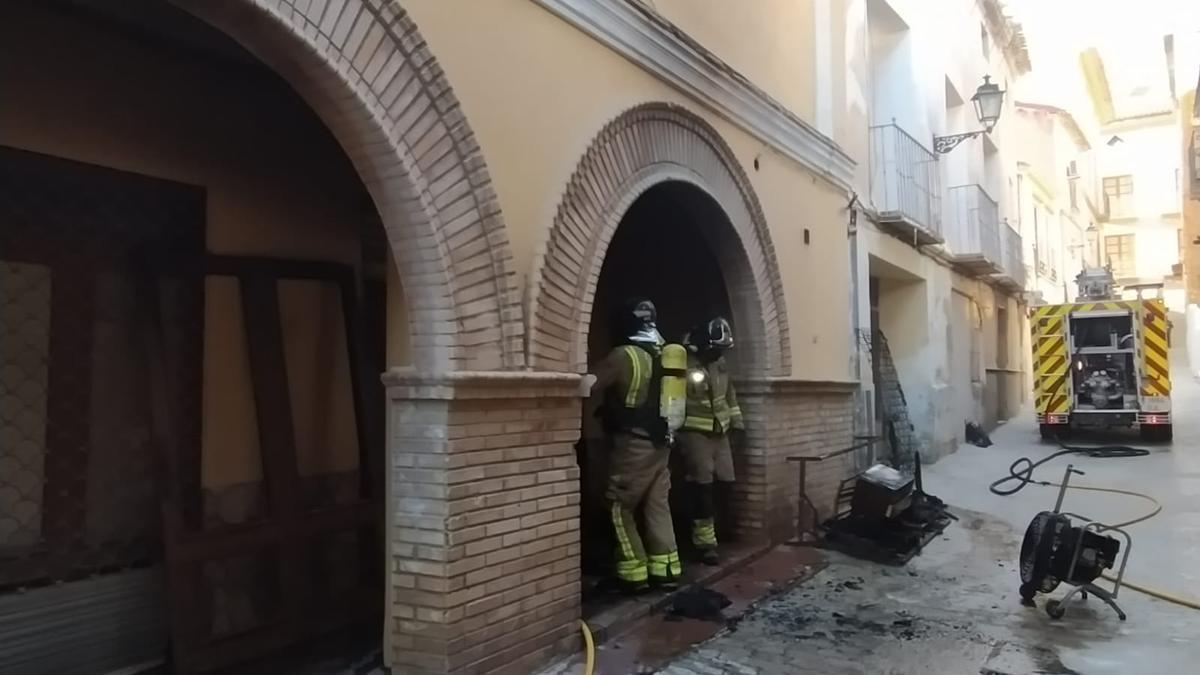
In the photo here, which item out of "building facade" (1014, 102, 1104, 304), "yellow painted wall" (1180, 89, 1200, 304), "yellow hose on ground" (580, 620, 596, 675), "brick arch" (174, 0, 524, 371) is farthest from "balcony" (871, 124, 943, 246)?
"yellow painted wall" (1180, 89, 1200, 304)

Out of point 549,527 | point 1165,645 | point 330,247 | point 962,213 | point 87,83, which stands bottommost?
point 1165,645

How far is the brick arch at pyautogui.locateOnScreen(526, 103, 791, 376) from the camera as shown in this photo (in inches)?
186

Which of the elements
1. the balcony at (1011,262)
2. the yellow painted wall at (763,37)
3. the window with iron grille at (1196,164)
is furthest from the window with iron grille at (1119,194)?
the yellow painted wall at (763,37)

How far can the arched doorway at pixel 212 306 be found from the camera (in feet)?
13.0

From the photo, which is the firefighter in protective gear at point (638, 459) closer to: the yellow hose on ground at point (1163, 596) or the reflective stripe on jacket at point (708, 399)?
the reflective stripe on jacket at point (708, 399)

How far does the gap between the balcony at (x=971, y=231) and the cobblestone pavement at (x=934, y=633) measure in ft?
27.5

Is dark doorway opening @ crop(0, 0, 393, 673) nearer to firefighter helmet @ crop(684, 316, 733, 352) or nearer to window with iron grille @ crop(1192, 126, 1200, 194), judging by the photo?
firefighter helmet @ crop(684, 316, 733, 352)

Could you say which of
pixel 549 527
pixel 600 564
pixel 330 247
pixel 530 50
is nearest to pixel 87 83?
pixel 330 247

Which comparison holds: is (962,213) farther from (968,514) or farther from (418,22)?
(418,22)

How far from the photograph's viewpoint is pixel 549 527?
4.60 m

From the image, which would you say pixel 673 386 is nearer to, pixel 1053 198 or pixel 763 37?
pixel 763 37

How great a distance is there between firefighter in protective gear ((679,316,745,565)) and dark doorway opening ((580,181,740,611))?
323 mm

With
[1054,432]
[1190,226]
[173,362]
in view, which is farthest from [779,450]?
[1190,226]

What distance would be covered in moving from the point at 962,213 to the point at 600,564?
34.1ft
